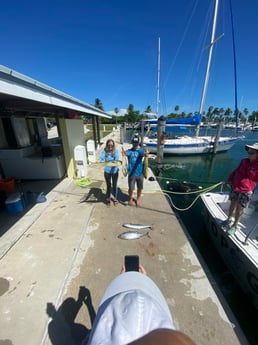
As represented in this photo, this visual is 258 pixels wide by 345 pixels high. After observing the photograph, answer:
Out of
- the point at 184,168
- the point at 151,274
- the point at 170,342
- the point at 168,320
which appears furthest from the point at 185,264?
the point at 184,168

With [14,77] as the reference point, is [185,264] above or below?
below

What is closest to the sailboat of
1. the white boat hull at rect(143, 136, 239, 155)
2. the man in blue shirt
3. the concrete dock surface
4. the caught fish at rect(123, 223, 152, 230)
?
the white boat hull at rect(143, 136, 239, 155)

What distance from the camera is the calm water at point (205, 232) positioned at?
8.96ft

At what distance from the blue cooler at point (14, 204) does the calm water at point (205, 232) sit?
14.9ft

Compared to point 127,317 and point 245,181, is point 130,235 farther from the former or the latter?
point 127,317

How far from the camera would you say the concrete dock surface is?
73.0 inches

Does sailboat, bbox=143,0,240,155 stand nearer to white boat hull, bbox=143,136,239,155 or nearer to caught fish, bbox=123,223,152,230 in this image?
white boat hull, bbox=143,136,239,155

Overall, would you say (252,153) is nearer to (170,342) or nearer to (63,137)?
(170,342)

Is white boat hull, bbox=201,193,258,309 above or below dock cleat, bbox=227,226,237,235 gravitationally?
below

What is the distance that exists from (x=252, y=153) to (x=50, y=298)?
11.8 feet

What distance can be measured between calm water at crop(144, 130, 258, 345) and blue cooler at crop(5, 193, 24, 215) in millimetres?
4531

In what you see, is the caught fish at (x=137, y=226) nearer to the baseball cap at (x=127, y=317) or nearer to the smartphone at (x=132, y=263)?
the smartphone at (x=132, y=263)

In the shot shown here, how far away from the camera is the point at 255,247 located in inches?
106

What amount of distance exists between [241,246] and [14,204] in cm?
468
